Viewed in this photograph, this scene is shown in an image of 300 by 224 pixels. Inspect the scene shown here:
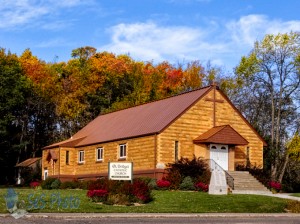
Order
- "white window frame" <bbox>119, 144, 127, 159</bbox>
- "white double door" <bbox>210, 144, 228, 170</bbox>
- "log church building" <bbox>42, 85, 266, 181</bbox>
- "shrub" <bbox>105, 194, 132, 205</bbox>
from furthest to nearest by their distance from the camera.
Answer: "white window frame" <bbox>119, 144, 127, 159</bbox>
"white double door" <bbox>210, 144, 228, 170</bbox>
"log church building" <bbox>42, 85, 266, 181</bbox>
"shrub" <bbox>105, 194, 132, 205</bbox>

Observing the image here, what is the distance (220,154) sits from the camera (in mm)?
43406

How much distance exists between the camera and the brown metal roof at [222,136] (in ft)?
137

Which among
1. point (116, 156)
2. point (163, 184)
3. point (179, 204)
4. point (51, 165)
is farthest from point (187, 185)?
point (51, 165)

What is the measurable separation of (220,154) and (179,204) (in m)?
16.3

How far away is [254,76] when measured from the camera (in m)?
59.8

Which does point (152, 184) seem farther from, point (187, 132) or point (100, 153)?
point (100, 153)

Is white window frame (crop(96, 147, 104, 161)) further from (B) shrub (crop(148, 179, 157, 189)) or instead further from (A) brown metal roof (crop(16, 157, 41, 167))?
(A) brown metal roof (crop(16, 157, 41, 167))

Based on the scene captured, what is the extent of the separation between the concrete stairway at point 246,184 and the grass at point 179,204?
7.27 m

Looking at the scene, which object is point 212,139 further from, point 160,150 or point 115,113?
point 115,113

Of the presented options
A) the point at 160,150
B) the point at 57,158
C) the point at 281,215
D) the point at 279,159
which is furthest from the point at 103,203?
the point at 279,159

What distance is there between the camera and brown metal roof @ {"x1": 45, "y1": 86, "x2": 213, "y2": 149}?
141 ft

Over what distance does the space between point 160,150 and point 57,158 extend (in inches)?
596

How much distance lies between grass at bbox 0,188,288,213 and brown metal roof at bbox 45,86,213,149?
11771mm

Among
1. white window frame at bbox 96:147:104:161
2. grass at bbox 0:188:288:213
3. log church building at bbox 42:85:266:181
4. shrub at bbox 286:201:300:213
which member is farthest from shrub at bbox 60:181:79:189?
shrub at bbox 286:201:300:213
